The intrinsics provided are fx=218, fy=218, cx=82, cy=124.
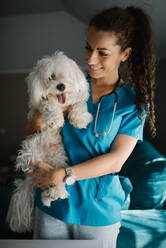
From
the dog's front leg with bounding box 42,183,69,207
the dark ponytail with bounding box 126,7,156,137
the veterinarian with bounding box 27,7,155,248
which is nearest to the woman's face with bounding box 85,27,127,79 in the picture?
the veterinarian with bounding box 27,7,155,248

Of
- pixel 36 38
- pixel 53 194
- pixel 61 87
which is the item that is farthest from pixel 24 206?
pixel 36 38

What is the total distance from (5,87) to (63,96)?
3.37 meters

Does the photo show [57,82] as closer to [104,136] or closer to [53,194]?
[104,136]

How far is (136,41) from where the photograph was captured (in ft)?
3.39

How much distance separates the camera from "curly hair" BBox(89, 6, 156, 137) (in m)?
0.93

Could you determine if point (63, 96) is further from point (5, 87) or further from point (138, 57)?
point (5, 87)

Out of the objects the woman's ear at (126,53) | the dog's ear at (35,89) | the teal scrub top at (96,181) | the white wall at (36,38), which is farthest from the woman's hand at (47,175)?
the white wall at (36,38)

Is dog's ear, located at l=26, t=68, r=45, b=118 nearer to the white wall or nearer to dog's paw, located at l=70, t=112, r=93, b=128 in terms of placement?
dog's paw, located at l=70, t=112, r=93, b=128

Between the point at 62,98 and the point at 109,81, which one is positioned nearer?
the point at 62,98

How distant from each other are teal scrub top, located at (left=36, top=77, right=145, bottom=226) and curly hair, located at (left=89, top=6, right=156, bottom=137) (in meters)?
0.08

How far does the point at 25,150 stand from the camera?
3.45 ft

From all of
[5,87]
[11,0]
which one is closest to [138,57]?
[11,0]

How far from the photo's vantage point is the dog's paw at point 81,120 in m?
0.96

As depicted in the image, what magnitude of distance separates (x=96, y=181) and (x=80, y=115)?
0.31m
